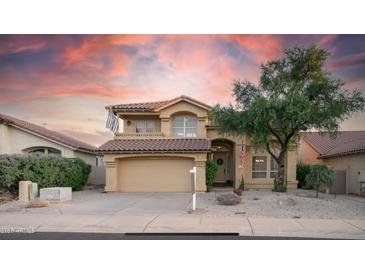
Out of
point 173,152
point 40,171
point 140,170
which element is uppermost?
point 173,152

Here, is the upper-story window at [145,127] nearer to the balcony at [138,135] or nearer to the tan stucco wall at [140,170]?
the balcony at [138,135]

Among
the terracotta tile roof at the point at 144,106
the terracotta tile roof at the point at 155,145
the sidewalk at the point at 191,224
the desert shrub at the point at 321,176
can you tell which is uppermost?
the terracotta tile roof at the point at 144,106

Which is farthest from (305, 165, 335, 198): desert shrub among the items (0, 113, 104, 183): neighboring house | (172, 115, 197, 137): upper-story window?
(0, 113, 104, 183): neighboring house

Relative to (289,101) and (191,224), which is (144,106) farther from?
(191,224)

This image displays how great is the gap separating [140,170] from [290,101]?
961cm

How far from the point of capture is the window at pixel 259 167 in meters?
21.5

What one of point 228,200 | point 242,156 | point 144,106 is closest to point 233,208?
point 228,200

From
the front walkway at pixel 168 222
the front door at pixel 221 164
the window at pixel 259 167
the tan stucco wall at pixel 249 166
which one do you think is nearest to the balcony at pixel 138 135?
the tan stucco wall at pixel 249 166

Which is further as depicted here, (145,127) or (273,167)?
(145,127)

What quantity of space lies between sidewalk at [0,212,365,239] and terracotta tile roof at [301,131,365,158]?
10923mm

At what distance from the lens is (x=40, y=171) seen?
55.8 feet

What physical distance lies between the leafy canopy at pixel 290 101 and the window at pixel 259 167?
11.8ft

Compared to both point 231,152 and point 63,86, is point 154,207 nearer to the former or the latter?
point 63,86

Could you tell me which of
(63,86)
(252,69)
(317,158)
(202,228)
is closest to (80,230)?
(202,228)
